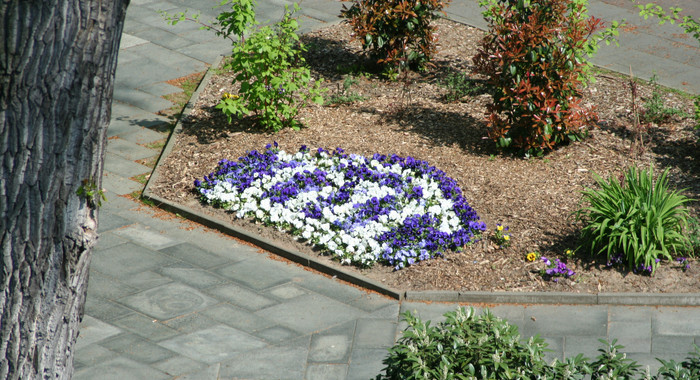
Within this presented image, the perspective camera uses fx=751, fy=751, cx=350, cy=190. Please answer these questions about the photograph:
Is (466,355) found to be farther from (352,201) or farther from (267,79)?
(267,79)

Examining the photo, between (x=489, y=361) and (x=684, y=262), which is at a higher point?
(x=489, y=361)

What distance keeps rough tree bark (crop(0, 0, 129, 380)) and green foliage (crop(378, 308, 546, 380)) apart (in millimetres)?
1769

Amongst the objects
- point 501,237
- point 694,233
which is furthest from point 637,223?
point 501,237

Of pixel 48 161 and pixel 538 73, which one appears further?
pixel 538 73

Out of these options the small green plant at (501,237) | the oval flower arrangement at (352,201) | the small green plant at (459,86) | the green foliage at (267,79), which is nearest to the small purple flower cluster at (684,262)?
the small green plant at (501,237)

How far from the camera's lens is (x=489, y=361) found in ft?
13.2

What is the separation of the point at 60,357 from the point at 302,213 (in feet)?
14.1

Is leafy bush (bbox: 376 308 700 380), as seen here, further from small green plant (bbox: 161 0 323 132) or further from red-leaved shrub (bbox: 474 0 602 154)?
small green plant (bbox: 161 0 323 132)

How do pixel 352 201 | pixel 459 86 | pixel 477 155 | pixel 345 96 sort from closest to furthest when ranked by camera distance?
pixel 352 201
pixel 477 155
pixel 345 96
pixel 459 86

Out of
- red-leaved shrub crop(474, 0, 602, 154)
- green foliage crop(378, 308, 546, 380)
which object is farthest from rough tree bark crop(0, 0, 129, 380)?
red-leaved shrub crop(474, 0, 602, 154)

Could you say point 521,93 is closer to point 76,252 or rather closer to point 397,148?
point 397,148

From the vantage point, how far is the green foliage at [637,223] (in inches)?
255

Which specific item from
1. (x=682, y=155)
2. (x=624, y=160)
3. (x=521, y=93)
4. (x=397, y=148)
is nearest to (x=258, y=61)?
(x=397, y=148)

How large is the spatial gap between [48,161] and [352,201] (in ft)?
16.0
